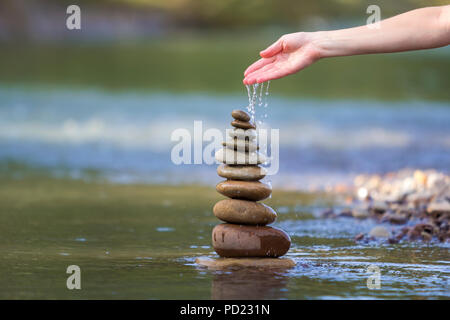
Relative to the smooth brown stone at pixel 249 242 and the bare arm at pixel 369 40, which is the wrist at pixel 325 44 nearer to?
the bare arm at pixel 369 40

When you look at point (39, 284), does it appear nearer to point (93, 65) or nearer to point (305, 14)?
point (93, 65)

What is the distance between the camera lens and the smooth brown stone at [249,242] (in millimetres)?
4848

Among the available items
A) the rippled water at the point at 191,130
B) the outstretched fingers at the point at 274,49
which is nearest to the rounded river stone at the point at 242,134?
the outstretched fingers at the point at 274,49

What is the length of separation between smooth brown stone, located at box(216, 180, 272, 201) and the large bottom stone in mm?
420

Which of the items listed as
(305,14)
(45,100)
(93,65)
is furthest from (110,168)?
(305,14)

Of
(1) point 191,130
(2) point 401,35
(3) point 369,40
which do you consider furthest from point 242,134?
(1) point 191,130

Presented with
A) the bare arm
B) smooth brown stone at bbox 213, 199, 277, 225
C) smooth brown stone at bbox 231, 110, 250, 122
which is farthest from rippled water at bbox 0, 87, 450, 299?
the bare arm

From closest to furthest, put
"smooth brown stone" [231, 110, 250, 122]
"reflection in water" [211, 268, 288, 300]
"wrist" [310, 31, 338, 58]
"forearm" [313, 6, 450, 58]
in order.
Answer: "reflection in water" [211, 268, 288, 300], "forearm" [313, 6, 450, 58], "wrist" [310, 31, 338, 58], "smooth brown stone" [231, 110, 250, 122]

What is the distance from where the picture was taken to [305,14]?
45.3 meters

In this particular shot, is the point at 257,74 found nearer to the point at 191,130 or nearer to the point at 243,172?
the point at 243,172

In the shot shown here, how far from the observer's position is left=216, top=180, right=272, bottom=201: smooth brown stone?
502 cm

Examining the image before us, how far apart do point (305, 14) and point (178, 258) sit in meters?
41.5

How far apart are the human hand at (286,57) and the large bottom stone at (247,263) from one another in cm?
103

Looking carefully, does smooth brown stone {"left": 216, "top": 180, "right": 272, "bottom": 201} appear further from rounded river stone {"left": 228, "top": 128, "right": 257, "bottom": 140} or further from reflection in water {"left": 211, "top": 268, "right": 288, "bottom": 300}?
reflection in water {"left": 211, "top": 268, "right": 288, "bottom": 300}
